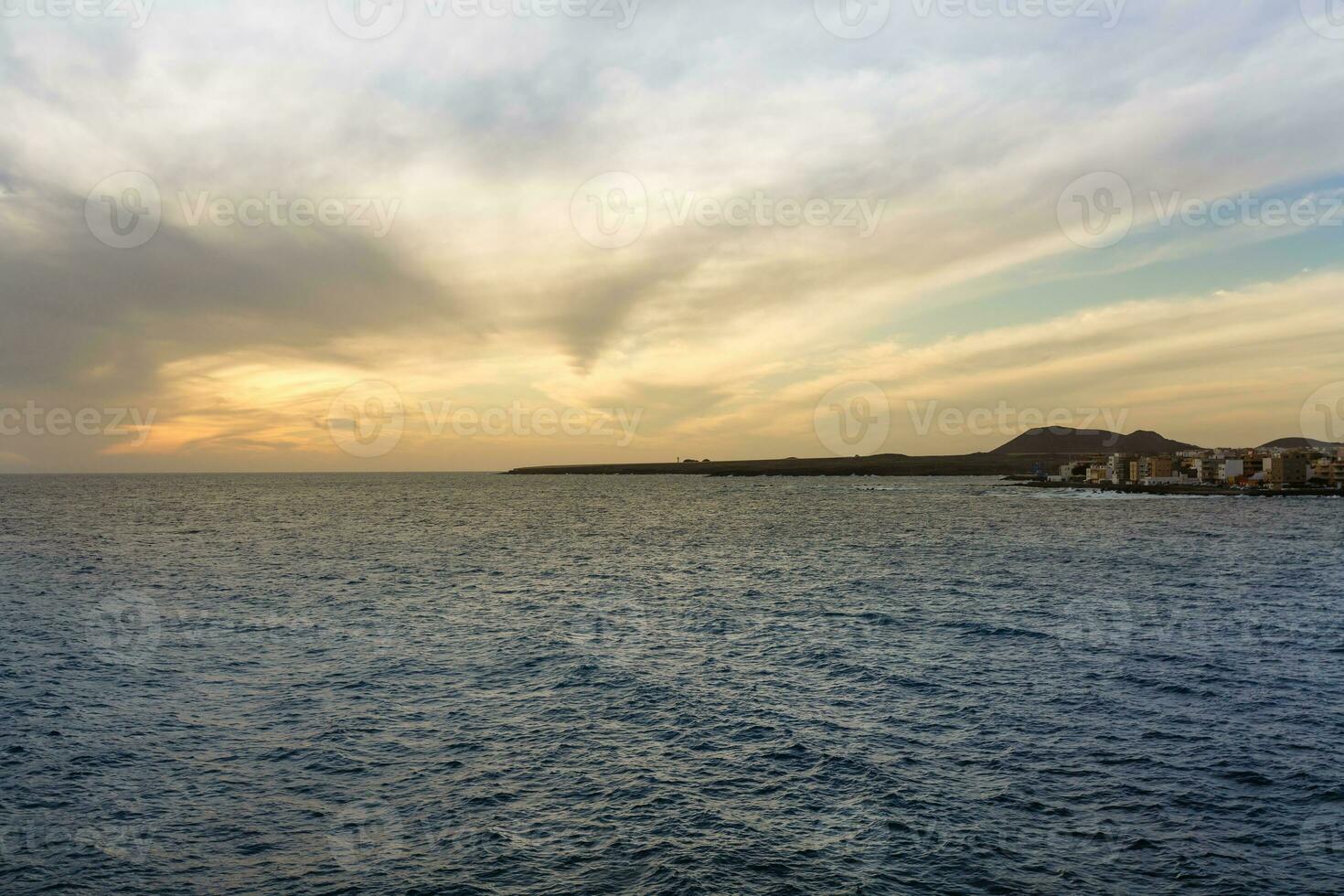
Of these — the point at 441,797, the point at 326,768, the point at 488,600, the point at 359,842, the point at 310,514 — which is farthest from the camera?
the point at 310,514

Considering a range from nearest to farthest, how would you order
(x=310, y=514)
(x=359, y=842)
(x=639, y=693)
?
(x=359, y=842) < (x=639, y=693) < (x=310, y=514)

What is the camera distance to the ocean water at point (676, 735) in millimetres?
17359

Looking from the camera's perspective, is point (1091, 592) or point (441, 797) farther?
point (1091, 592)

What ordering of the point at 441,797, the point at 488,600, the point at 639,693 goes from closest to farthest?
the point at 441,797 < the point at 639,693 < the point at 488,600

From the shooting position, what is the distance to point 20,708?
94.7 ft

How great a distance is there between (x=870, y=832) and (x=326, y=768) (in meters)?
15.5

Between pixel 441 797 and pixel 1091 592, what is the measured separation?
50.2 meters

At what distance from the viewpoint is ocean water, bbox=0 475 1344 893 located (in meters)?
17.4

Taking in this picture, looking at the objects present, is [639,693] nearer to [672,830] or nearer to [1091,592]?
[672,830]

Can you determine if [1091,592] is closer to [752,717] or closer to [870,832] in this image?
[752,717]

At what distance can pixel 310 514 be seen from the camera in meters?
156

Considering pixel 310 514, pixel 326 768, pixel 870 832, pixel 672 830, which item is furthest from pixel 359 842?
pixel 310 514

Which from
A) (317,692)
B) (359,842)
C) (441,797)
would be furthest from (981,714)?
(317,692)

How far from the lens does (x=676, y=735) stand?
2591cm
